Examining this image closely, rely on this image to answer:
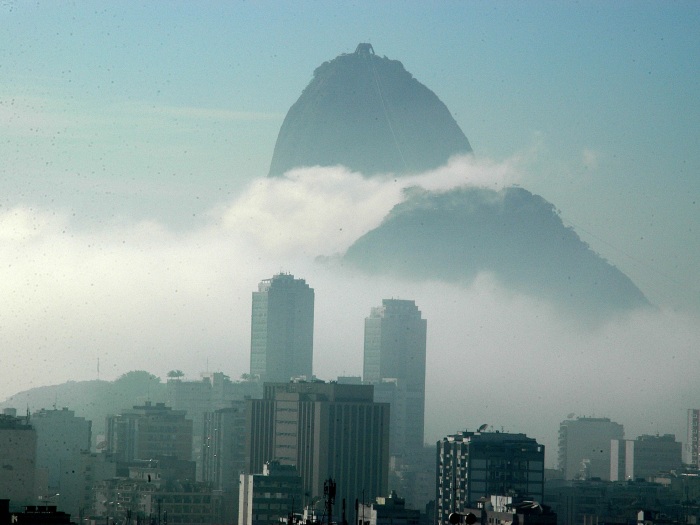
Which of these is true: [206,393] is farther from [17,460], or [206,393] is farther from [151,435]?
[17,460]

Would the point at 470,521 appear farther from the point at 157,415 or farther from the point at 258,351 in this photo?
the point at 258,351

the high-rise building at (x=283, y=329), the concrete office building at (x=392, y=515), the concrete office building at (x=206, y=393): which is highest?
the high-rise building at (x=283, y=329)

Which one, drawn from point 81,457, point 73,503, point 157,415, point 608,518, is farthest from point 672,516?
point 157,415

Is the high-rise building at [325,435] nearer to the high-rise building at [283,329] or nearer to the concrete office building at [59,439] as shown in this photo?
the concrete office building at [59,439]

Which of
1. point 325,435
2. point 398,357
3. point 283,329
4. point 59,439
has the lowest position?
point 59,439

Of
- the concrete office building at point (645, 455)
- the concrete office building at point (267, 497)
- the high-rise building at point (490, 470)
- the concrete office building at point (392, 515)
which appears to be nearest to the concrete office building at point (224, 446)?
the concrete office building at point (267, 497)

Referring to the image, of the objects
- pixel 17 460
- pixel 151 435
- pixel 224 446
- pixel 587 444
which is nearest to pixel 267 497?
pixel 17 460
